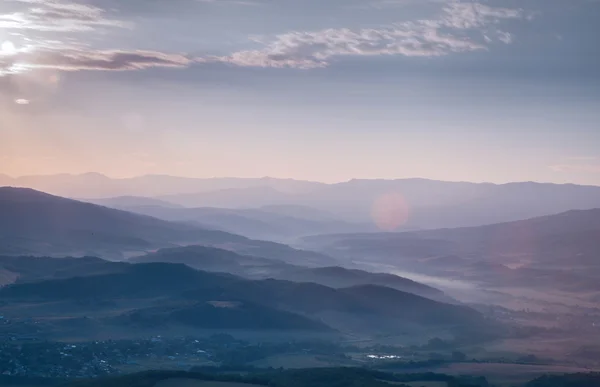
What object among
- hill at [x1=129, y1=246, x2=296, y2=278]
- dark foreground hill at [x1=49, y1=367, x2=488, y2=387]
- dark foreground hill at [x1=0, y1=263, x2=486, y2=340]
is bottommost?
dark foreground hill at [x1=49, y1=367, x2=488, y2=387]

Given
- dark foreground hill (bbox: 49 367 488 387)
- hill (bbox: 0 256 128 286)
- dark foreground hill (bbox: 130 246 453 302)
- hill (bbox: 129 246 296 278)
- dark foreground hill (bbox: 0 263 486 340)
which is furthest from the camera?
hill (bbox: 129 246 296 278)

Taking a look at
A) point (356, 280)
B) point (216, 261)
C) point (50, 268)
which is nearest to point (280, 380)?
point (356, 280)

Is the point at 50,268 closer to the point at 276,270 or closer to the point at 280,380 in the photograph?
the point at 276,270

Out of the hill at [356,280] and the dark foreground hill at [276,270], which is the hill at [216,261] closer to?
the dark foreground hill at [276,270]

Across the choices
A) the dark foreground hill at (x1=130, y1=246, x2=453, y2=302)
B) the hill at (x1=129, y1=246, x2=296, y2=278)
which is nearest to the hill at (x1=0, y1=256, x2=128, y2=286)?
the hill at (x1=129, y1=246, x2=296, y2=278)

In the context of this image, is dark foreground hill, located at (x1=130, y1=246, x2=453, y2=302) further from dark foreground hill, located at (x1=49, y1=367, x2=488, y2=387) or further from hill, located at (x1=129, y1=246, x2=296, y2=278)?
dark foreground hill, located at (x1=49, y1=367, x2=488, y2=387)

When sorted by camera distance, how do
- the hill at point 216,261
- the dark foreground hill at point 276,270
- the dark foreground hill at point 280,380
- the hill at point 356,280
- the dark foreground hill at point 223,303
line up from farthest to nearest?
the hill at point 216,261 < the dark foreground hill at point 276,270 < the hill at point 356,280 < the dark foreground hill at point 223,303 < the dark foreground hill at point 280,380

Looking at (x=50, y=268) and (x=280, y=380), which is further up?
(x=50, y=268)

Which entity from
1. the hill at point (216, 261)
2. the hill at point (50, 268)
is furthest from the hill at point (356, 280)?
the hill at point (50, 268)

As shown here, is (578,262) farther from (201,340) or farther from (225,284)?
(201,340)

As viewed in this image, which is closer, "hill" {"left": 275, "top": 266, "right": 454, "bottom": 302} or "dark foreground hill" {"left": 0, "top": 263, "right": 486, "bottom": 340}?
"dark foreground hill" {"left": 0, "top": 263, "right": 486, "bottom": 340}
